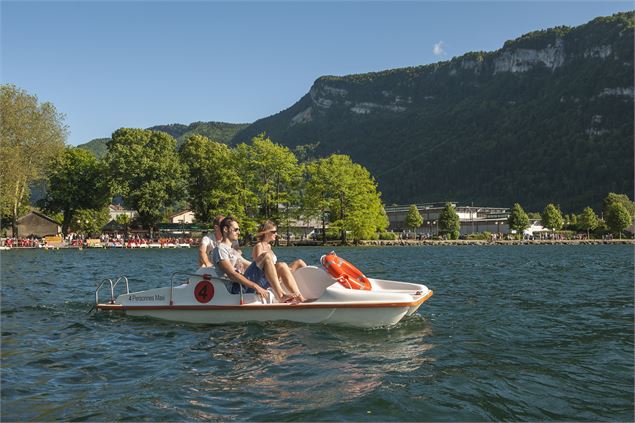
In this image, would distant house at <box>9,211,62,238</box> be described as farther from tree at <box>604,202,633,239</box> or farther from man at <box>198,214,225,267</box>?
tree at <box>604,202,633,239</box>

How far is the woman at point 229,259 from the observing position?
1144 cm

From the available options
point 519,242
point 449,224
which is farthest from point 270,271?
point 519,242

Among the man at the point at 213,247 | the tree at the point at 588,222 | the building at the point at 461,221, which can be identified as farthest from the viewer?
the building at the point at 461,221

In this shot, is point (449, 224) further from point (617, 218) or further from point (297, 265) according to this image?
point (297, 265)

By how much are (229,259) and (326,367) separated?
421 cm

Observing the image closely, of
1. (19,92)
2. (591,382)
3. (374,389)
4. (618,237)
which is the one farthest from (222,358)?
A: (618,237)

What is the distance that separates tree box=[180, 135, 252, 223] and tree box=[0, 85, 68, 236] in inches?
641

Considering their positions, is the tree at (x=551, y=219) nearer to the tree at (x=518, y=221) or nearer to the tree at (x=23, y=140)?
the tree at (x=518, y=221)

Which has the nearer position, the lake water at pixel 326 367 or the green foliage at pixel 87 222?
the lake water at pixel 326 367

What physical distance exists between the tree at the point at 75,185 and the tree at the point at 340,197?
25.5 metres

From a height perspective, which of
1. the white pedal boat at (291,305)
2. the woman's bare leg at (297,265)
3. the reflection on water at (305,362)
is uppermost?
the woman's bare leg at (297,265)

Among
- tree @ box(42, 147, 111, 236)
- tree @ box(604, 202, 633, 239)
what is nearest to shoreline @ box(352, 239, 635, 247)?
tree @ box(604, 202, 633, 239)

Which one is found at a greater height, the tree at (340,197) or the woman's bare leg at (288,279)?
the tree at (340,197)

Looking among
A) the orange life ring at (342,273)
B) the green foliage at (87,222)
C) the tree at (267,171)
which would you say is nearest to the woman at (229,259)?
the orange life ring at (342,273)
